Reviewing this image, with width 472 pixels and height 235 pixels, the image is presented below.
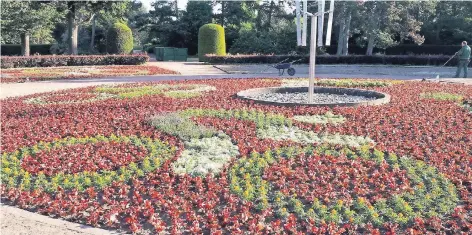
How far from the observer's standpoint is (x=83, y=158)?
17.9ft

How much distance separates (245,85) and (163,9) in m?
29.0

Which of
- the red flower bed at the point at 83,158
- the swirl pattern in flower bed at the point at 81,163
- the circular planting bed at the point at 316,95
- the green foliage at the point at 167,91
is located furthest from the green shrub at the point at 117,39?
the red flower bed at the point at 83,158

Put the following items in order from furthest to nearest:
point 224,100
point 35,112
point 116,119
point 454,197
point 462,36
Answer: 1. point 462,36
2. point 224,100
3. point 35,112
4. point 116,119
5. point 454,197

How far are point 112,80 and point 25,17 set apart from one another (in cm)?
1493

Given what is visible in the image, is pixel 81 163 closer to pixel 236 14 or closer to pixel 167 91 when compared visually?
pixel 167 91

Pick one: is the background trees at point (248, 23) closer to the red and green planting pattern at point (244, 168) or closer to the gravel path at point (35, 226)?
the red and green planting pattern at point (244, 168)

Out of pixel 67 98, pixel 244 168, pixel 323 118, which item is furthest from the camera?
pixel 67 98

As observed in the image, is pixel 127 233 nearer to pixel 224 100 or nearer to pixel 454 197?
pixel 454 197

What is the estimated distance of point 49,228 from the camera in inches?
144

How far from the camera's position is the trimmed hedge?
73.9ft

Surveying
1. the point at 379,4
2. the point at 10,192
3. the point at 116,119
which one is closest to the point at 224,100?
the point at 116,119

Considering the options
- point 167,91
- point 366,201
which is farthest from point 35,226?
point 167,91

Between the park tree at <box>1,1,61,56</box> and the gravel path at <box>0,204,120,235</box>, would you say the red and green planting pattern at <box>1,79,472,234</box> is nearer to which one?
the gravel path at <box>0,204,120,235</box>

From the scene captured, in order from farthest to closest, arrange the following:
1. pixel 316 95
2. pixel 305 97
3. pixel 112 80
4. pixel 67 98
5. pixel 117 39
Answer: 1. pixel 117 39
2. pixel 112 80
3. pixel 316 95
4. pixel 305 97
5. pixel 67 98
